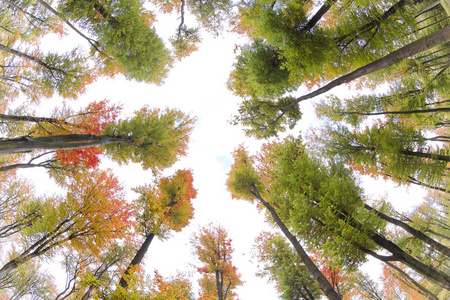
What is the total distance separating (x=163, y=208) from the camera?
8766 mm

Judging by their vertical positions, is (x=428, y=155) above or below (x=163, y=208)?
below

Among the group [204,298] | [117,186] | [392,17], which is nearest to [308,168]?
[392,17]

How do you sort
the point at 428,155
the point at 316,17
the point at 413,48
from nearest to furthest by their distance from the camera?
the point at 413,48 → the point at 428,155 → the point at 316,17

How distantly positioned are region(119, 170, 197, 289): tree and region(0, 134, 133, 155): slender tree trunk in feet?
9.33

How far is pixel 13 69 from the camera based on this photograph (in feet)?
22.3

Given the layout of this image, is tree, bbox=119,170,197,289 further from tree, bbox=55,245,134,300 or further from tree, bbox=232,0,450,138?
tree, bbox=232,0,450,138

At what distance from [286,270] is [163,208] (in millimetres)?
7405

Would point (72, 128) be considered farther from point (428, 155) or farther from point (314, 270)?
point (428, 155)

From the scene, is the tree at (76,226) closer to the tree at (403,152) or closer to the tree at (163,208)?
the tree at (163,208)

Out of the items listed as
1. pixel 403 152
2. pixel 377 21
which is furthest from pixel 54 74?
pixel 403 152

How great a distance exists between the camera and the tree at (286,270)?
30.0 feet

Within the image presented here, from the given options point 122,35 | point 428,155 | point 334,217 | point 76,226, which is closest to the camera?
point 334,217

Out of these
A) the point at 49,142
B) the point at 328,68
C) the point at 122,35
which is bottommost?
the point at 328,68

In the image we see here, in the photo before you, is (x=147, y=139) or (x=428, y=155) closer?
(x=428, y=155)
